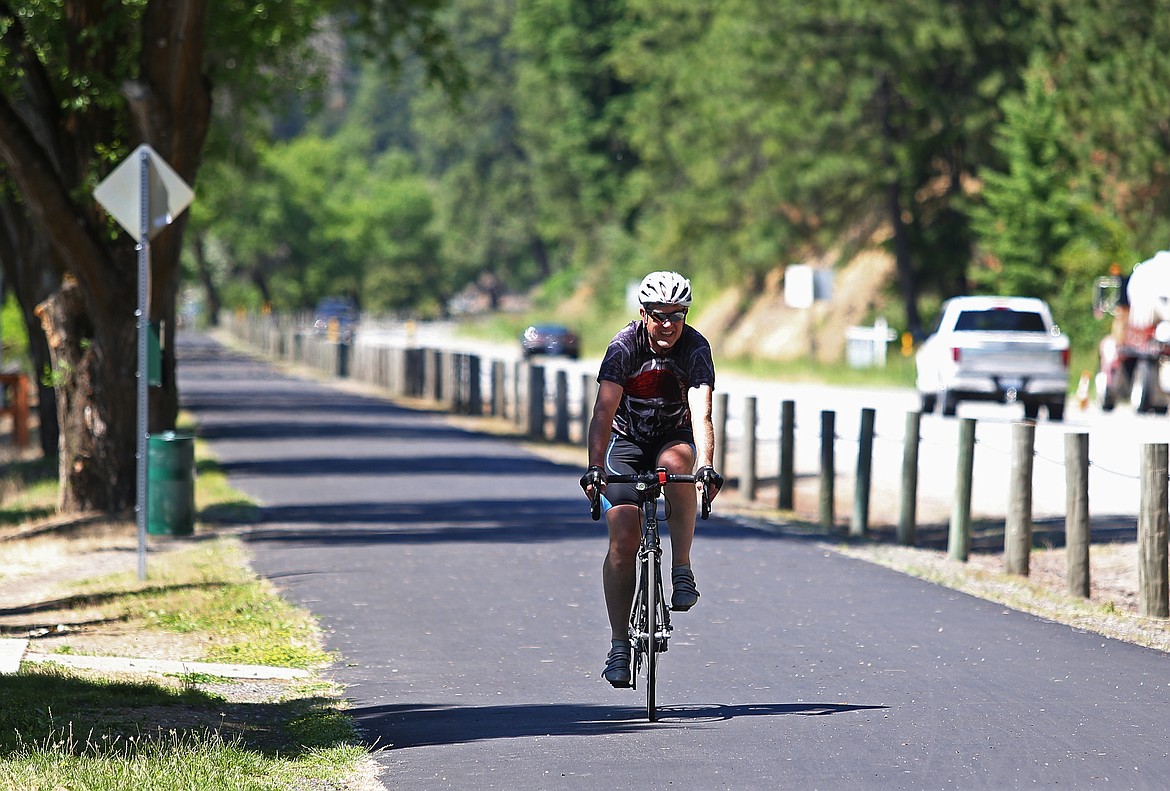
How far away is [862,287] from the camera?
60.9 metres

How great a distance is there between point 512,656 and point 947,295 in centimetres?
4618

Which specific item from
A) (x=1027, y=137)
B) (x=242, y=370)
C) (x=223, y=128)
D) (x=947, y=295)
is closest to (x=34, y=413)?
(x=223, y=128)

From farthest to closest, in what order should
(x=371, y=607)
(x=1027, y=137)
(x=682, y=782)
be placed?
(x=1027, y=137) < (x=371, y=607) < (x=682, y=782)

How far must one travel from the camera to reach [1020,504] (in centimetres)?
1301

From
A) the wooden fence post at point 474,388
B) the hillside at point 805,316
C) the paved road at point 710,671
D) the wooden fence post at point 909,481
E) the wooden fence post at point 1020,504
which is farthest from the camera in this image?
the hillside at point 805,316

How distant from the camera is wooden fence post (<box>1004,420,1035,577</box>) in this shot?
1285 centimetres

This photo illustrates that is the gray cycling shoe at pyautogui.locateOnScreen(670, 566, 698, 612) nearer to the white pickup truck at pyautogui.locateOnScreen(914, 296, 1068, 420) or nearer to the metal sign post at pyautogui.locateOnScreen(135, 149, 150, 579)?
the metal sign post at pyautogui.locateOnScreen(135, 149, 150, 579)

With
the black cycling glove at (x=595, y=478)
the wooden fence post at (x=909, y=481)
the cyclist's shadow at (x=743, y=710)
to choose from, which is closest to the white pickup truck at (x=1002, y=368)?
the wooden fence post at (x=909, y=481)

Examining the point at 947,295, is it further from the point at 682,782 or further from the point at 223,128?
the point at 682,782

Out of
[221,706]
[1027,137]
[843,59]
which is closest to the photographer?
[221,706]

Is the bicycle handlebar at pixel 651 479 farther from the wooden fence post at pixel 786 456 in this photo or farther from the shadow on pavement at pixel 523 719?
the wooden fence post at pixel 786 456

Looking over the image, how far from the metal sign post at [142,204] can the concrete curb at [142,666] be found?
2.88 metres

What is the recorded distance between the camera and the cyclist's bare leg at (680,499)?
26.3 ft

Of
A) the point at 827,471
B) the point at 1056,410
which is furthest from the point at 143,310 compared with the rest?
the point at 1056,410
